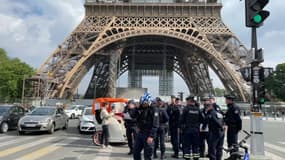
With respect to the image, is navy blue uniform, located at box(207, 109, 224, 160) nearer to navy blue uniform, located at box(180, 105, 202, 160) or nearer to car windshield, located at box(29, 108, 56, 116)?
navy blue uniform, located at box(180, 105, 202, 160)

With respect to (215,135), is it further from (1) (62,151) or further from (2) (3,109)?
(2) (3,109)

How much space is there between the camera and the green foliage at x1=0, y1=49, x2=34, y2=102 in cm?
4497

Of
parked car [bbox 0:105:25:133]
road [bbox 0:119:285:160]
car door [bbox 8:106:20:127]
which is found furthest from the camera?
car door [bbox 8:106:20:127]

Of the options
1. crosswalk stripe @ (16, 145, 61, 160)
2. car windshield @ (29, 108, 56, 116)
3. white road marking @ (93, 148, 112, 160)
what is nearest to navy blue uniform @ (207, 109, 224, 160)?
white road marking @ (93, 148, 112, 160)

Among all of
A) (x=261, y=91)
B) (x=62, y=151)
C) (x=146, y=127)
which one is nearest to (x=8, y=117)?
(x=62, y=151)

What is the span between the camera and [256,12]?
6906mm

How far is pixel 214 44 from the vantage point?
3672cm

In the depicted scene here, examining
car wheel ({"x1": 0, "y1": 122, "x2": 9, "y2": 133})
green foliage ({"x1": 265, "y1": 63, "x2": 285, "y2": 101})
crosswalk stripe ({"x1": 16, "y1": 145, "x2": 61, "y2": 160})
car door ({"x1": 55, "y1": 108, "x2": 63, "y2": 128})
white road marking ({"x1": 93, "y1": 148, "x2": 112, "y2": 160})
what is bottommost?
white road marking ({"x1": 93, "y1": 148, "x2": 112, "y2": 160})

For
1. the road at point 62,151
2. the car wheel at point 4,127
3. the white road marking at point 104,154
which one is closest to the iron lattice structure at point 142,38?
the car wheel at point 4,127

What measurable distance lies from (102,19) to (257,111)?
32501 millimetres

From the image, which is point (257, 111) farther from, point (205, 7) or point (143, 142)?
point (205, 7)

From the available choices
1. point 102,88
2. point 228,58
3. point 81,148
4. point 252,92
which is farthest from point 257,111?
point 102,88

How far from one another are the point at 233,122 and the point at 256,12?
266cm

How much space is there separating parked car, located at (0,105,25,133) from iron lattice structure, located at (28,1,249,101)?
60.6ft
